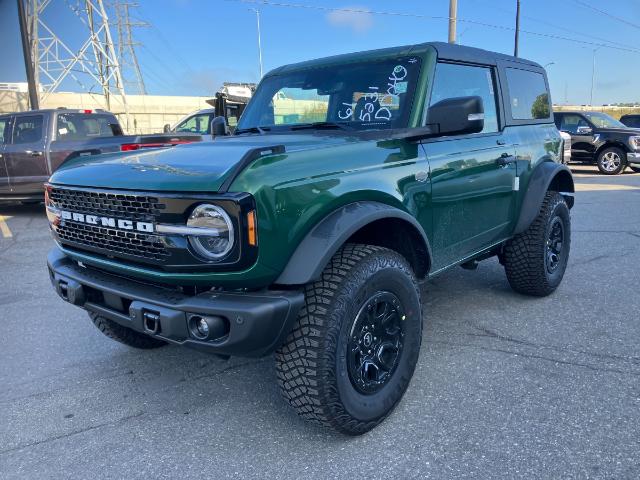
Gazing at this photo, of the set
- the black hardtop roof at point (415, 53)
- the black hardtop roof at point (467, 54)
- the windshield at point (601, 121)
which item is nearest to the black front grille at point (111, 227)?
the black hardtop roof at point (415, 53)

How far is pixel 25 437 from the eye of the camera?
2646 mm

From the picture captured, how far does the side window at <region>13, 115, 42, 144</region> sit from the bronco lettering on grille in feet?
24.9

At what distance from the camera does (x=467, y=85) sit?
3598 mm

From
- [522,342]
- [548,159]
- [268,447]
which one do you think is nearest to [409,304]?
[268,447]

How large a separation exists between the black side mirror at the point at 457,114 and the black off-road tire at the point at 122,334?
2166 mm

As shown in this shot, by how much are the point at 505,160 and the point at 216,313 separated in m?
2.55

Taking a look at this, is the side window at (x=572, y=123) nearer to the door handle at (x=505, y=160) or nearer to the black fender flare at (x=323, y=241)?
the door handle at (x=505, y=160)

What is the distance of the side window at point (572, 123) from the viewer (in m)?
15.4

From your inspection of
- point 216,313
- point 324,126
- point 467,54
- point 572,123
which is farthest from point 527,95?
point 572,123

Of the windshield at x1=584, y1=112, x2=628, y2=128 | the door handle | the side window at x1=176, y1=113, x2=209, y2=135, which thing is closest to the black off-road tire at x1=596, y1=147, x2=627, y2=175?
the windshield at x1=584, y1=112, x2=628, y2=128

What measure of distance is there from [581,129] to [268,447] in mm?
15575

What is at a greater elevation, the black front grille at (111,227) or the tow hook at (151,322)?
the black front grille at (111,227)

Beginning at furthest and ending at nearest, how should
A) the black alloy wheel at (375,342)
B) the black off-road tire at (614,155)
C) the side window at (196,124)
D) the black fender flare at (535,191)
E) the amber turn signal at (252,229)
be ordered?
the black off-road tire at (614,155) < the side window at (196,124) < the black fender flare at (535,191) < the black alloy wheel at (375,342) < the amber turn signal at (252,229)

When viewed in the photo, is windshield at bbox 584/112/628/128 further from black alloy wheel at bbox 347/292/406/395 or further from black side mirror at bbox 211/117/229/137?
black alloy wheel at bbox 347/292/406/395
